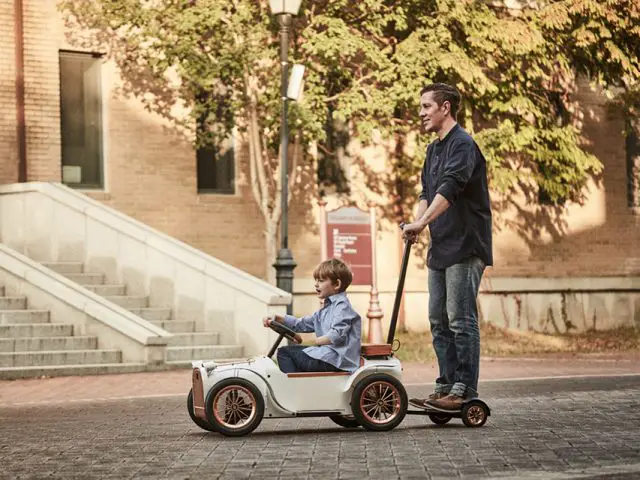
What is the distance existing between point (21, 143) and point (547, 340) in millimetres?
9594

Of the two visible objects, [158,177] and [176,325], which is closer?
[176,325]

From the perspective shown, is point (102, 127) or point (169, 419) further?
point (102, 127)

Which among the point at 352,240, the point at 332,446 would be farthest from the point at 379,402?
the point at 352,240

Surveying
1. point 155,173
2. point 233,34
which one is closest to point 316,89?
point 233,34

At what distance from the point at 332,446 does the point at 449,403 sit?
1.08 meters

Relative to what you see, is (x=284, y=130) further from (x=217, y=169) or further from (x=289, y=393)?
(x=289, y=393)

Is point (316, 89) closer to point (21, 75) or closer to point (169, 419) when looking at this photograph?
point (21, 75)

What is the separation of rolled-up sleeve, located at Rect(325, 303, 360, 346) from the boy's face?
11 cm

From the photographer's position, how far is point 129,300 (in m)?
17.9

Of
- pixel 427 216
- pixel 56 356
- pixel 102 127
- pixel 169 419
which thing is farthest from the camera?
pixel 102 127

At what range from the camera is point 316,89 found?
2083 cm

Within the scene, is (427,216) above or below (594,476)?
above

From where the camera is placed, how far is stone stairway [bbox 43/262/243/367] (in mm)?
16391

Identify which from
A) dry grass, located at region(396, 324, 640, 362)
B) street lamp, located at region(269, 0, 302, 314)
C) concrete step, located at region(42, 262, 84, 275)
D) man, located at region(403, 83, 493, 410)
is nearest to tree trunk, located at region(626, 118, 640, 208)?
dry grass, located at region(396, 324, 640, 362)
